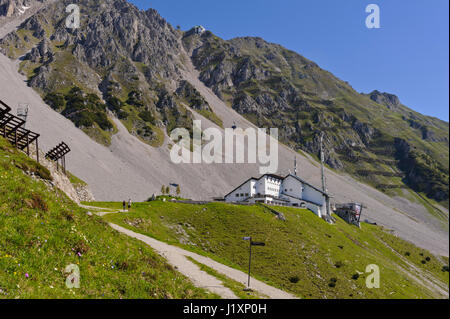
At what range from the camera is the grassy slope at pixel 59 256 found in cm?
930

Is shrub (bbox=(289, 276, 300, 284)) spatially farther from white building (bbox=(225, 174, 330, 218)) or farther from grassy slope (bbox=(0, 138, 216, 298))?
white building (bbox=(225, 174, 330, 218))

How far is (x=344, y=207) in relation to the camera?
10269cm

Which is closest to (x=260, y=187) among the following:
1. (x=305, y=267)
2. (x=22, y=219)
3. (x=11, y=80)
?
(x=305, y=267)

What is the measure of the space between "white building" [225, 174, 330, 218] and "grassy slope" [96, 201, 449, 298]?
68.0ft

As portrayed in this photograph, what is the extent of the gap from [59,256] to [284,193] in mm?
85942

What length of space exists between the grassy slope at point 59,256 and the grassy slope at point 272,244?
781 inches

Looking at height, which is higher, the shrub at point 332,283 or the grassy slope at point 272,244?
the grassy slope at point 272,244

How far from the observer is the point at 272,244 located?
43219 mm

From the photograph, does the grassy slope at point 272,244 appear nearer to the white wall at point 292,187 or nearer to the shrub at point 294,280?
the shrub at point 294,280

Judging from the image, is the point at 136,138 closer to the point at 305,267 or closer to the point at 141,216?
the point at 141,216

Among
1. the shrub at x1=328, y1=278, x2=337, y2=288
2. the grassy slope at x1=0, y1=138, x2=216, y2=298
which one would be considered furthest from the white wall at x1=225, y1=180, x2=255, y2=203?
the grassy slope at x1=0, y1=138, x2=216, y2=298

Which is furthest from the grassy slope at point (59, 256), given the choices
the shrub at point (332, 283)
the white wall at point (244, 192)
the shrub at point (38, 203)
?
the white wall at point (244, 192)

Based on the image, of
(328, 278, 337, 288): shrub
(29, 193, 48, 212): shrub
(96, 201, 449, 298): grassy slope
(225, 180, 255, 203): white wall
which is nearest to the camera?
(29, 193, 48, 212): shrub

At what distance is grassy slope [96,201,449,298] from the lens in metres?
36.0
